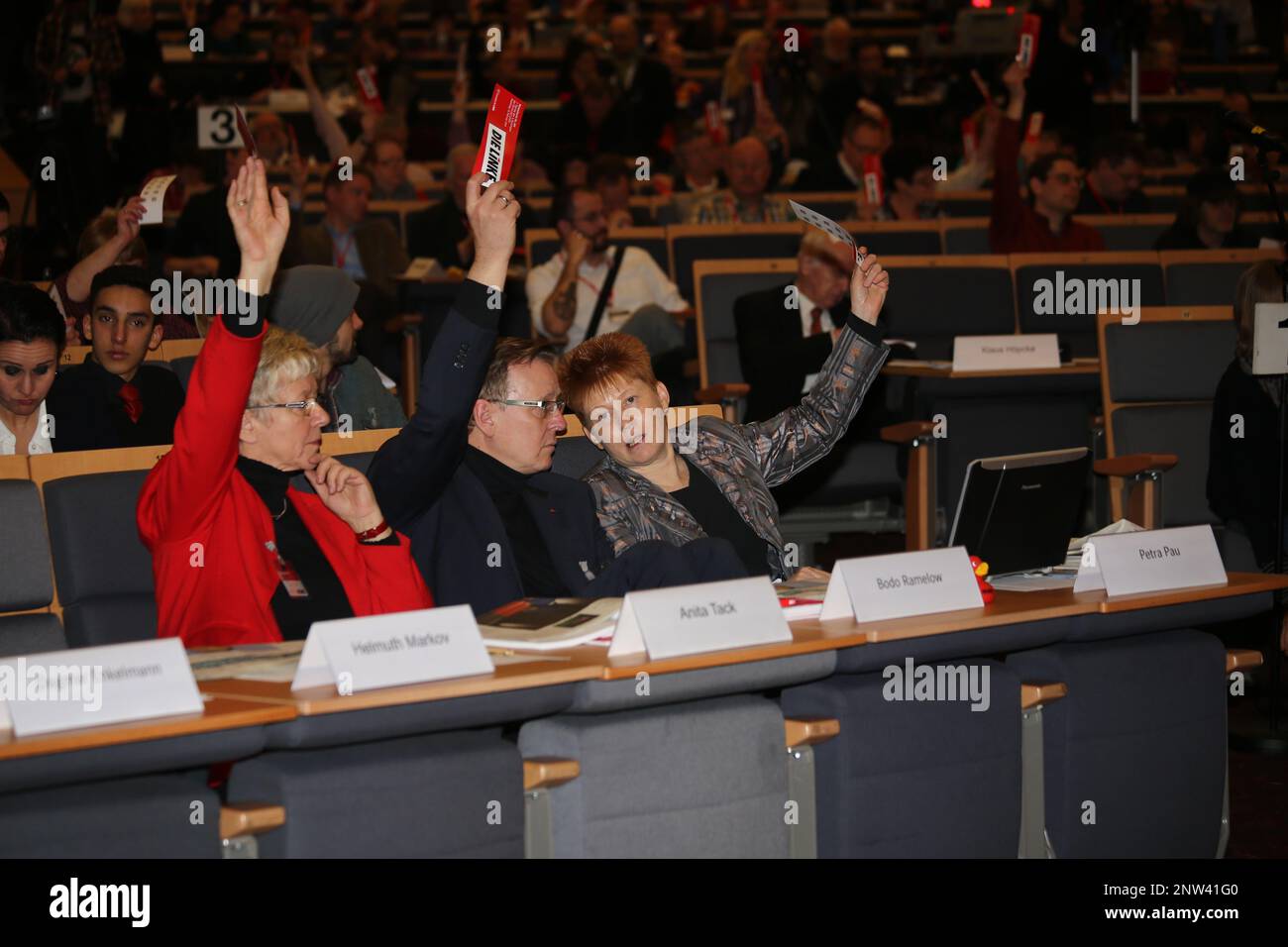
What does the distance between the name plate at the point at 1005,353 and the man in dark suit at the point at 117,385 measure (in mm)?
2567

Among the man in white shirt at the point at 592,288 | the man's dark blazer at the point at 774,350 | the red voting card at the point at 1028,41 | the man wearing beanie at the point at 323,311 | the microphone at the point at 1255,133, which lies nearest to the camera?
the man wearing beanie at the point at 323,311

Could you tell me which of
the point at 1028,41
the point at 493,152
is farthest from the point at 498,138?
the point at 1028,41

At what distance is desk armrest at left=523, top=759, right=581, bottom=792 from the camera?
7.57 ft

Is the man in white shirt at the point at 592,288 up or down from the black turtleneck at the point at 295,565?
up

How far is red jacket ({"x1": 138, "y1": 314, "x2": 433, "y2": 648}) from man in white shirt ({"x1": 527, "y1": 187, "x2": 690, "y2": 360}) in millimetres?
3358

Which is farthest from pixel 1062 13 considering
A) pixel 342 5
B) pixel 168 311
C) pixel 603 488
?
pixel 603 488

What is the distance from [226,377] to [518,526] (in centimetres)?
75

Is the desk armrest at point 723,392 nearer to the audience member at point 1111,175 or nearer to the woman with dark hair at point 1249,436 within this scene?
the woman with dark hair at point 1249,436

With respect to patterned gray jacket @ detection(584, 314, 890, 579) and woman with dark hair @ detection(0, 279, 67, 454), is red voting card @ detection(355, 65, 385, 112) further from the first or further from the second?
patterned gray jacket @ detection(584, 314, 890, 579)

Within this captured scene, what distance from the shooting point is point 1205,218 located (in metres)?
7.07

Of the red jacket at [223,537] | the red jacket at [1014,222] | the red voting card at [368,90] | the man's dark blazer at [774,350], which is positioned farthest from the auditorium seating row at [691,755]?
→ the red voting card at [368,90]

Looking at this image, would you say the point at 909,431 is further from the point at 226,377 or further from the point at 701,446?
the point at 226,377

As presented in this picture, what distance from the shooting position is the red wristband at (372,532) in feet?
9.21

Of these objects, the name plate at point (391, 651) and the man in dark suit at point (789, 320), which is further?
the man in dark suit at point (789, 320)
